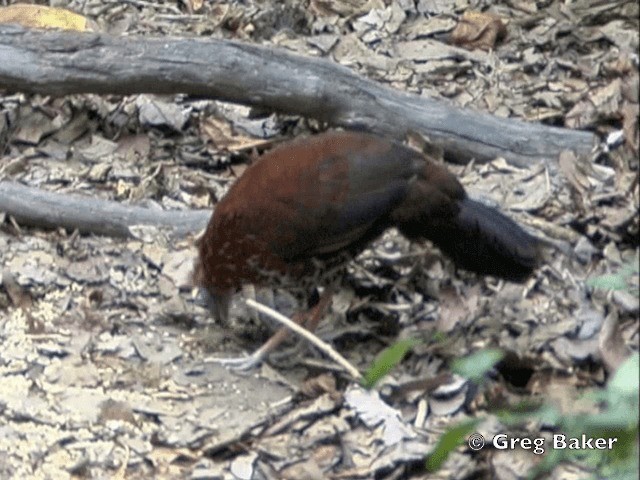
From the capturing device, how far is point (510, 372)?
15.5 feet

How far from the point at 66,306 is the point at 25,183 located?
1141mm

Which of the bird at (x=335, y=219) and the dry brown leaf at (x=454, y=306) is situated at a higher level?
the bird at (x=335, y=219)

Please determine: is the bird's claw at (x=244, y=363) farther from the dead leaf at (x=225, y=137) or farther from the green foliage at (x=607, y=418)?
the green foliage at (x=607, y=418)

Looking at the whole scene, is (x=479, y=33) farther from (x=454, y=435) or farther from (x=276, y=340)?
(x=454, y=435)

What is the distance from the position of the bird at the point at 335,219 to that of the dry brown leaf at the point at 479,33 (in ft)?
8.27

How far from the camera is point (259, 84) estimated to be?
6.32m

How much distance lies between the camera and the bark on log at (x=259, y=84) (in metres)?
6.18

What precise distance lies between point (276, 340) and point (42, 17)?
9.90 feet

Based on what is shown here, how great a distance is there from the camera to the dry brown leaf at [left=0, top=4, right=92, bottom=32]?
7.19 m

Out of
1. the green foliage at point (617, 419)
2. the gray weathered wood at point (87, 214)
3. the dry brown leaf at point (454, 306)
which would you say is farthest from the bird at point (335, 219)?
the green foliage at point (617, 419)

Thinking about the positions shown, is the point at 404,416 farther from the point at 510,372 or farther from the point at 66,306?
the point at 66,306

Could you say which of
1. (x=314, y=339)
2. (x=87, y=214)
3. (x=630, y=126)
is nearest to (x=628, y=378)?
(x=314, y=339)

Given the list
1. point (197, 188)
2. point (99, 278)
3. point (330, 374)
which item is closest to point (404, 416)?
point (330, 374)

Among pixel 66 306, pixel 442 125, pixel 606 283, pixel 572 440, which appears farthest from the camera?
pixel 442 125
